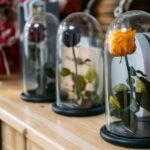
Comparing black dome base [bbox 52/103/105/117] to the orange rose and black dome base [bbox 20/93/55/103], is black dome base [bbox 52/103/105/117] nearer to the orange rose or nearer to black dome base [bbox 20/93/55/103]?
black dome base [bbox 20/93/55/103]

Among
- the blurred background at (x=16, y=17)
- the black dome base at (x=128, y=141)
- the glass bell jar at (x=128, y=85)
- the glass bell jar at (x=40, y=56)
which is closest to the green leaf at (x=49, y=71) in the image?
the glass bell jar at (x=40, y=56)

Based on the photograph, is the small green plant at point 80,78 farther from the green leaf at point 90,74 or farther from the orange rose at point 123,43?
the orange rose at point 123,43

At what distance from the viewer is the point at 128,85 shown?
91 centimetres

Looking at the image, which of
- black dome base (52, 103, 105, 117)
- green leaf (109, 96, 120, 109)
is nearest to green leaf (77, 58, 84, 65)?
black dome base (52, 103, 105, 117)

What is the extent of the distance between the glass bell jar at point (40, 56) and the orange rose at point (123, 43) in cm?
47

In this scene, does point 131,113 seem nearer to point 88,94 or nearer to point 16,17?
point 88,94

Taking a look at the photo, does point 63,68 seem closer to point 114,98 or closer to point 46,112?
point 46,112

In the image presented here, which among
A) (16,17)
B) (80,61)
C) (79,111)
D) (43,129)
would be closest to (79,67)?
(80,61)

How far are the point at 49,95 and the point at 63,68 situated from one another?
14cm

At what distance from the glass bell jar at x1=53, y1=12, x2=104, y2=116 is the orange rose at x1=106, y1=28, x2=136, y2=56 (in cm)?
29

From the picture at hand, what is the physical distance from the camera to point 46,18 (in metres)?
1.43

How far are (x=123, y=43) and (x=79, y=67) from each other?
0.38 m

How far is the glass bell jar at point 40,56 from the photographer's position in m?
1.33

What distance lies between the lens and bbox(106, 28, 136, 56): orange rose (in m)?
0.83
